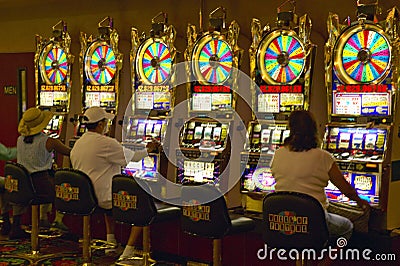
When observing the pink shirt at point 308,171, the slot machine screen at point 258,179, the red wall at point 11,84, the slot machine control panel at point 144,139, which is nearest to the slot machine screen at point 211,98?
the slot machine control panel at point 144,139

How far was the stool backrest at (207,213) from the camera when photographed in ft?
16.5

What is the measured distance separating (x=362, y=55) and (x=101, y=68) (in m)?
3.50

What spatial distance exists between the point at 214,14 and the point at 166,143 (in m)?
1.52

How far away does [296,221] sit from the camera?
4.54 meters

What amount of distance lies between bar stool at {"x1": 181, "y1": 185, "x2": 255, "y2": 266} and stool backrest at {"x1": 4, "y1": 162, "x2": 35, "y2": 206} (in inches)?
76.1

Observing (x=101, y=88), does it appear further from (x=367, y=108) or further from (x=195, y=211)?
(x=367, y=108)

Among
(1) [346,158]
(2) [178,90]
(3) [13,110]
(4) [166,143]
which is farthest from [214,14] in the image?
(3) [13,110]

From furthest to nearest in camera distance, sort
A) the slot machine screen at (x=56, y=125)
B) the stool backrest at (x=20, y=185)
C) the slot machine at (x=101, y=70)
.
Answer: the slot machine screen at (x=56, y=125), the slot machine at (x=101, y=70), the stool backrest at (x=20, y=185)

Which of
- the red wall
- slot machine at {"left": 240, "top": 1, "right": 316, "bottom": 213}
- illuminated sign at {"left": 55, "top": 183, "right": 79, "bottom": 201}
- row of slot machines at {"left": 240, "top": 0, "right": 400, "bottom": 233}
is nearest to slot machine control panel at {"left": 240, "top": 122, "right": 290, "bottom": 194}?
slot machine at {"left": 240, "top": 1, "right": 316, "bottom": 213}

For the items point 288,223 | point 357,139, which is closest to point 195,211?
point 288,223

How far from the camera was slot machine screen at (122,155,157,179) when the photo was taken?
23.6ft

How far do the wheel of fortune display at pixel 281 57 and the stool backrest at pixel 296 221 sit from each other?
5.86 ft

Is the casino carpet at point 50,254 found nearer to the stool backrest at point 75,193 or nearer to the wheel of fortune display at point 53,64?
the stool backrest at point 75,193

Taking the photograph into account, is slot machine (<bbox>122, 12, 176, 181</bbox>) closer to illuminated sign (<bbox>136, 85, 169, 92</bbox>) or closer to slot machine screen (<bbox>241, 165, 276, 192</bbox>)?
illuminated sign (<bbox>136, 85, 169, 92</bbox>)
